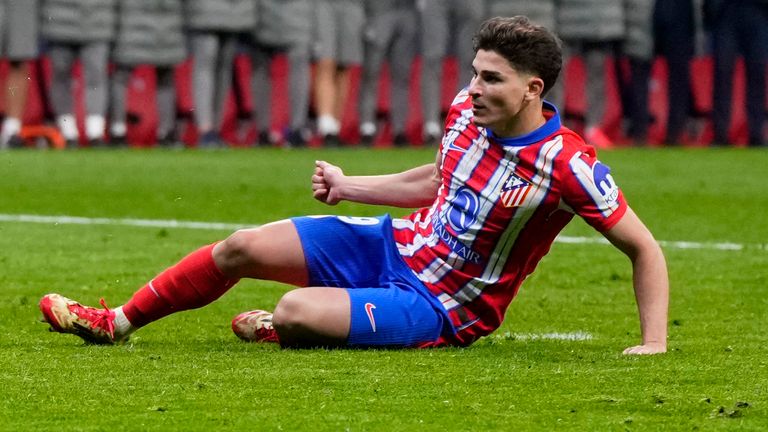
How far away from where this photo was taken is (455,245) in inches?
249

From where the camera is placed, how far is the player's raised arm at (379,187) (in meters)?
6.58

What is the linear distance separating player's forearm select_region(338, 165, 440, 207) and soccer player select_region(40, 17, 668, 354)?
0.5 inches

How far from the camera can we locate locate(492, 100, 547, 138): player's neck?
20.3 ft

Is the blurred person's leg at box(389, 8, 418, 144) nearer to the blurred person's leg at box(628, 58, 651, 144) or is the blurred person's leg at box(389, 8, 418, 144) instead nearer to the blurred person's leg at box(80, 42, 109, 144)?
the blurred person's leg at box(628, 58, 651, 144)

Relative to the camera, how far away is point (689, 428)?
4.84 m

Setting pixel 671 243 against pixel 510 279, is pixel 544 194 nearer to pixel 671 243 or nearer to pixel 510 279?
pixel 510 279

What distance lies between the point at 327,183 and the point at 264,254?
0.43 metres

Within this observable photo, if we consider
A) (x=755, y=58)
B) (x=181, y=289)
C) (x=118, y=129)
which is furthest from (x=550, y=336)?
(x=755, y=58)

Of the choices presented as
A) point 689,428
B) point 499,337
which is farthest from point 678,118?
point 689,428

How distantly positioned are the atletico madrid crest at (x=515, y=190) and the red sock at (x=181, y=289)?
995mm

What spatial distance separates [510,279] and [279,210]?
575 centimetres

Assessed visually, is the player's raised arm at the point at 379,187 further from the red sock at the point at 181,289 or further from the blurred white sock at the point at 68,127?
the blurred white sock at the point at 68,127

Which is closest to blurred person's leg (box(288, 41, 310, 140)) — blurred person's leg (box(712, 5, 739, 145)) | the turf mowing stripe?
blurred person's leg (box(712, 5, 739, 145))

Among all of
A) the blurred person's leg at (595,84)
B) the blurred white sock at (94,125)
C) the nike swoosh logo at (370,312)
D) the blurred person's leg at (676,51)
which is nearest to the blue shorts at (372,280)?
the nike swoosh logo at (370,312)
